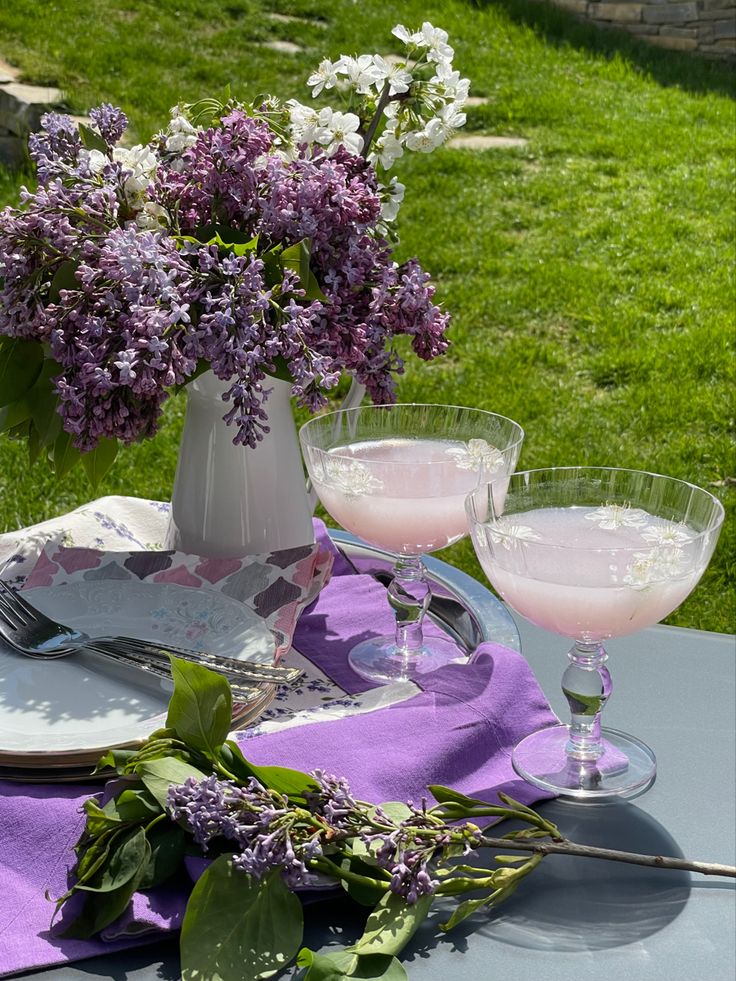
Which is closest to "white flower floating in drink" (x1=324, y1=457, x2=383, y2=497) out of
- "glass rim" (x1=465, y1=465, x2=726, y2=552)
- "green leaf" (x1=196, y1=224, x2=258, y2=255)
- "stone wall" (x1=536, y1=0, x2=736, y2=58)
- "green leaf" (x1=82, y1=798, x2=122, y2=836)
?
"glass rim" (x1=465, y1=465, x2=726, y2=552)

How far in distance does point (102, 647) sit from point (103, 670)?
0.8 inches

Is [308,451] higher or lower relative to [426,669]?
higher

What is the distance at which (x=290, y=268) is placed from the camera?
1174 millimetres

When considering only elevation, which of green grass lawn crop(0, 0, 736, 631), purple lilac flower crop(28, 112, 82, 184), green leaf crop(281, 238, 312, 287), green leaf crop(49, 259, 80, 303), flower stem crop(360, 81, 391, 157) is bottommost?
green grass lawn crop(0, 0, 736, 631)

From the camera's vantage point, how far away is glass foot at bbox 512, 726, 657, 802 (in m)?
1.05

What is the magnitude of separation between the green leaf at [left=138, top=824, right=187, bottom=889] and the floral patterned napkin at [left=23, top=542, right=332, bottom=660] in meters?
0.37

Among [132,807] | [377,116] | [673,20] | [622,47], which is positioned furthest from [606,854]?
[673,20]

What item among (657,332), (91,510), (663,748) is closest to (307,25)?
(657,332)

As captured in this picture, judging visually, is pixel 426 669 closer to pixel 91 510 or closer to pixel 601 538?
pixel 601 538

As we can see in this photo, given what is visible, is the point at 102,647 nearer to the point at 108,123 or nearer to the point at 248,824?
the point at 248,824

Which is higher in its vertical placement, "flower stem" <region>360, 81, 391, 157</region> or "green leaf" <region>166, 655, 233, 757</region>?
"flower stem" <region>360, 81, 391, 157</region>

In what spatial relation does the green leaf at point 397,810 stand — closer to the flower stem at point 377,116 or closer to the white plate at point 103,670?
the white plate at point 103,670

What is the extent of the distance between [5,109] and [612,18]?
4.12 m

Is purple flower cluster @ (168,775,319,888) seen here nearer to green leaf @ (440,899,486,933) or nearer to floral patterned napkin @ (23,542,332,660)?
green leaf @ (440,899,486,933)
